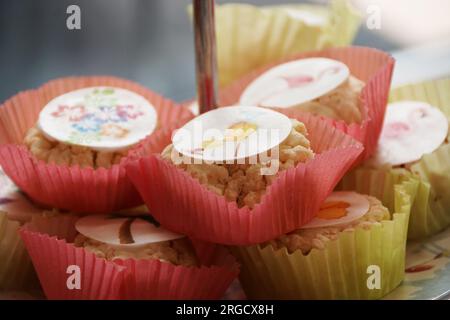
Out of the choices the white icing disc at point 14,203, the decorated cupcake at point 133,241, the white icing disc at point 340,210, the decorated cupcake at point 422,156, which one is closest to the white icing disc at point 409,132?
the decorated cupcake at point 422,156

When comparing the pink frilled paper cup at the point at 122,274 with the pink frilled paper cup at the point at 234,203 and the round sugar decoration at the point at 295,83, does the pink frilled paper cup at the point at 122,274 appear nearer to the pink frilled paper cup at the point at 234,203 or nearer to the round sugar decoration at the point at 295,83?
the pink frilled paper cup at the point at 234,203

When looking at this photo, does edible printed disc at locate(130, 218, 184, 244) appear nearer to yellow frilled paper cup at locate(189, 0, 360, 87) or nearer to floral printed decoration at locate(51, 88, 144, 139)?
floral printed decoration at locate(51, 88, 144, 139)

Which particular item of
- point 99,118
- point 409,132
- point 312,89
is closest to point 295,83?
point 312,89

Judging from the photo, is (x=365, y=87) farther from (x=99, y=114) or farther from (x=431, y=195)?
(x=99, y=114)

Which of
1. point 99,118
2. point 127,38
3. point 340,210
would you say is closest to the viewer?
point 340,210

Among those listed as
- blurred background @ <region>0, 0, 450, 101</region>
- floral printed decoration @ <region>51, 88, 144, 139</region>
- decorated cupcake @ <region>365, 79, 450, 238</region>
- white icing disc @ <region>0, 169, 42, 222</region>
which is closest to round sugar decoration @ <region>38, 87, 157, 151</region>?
floral printed decoration @ <region>51, 88, 144, 139</region>

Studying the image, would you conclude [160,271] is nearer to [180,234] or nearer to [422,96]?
[180,234]
